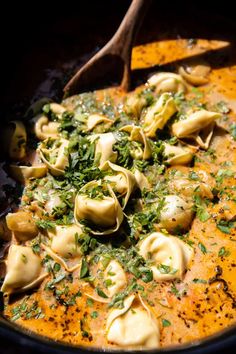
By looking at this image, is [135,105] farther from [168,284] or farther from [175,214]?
[168,284]

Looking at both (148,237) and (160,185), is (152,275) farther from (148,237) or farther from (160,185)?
(160,185)

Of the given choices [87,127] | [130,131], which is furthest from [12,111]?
[130,131]

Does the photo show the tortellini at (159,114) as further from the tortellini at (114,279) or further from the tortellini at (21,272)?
the tortellini at (21,272)

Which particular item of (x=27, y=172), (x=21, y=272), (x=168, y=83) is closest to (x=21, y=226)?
(x=21, y=272)

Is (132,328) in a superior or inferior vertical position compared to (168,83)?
inferior

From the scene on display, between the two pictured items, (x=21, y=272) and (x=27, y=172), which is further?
(x=27, y=172)

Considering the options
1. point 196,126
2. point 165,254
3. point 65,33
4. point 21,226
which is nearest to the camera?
point 165,254

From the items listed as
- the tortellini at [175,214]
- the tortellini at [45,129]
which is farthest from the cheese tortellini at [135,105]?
the tortellini at [175,214]
